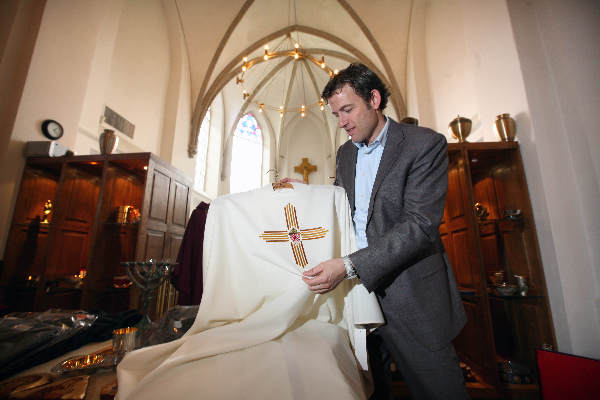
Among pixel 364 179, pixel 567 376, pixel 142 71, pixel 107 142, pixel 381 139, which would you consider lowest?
pixel 567 376

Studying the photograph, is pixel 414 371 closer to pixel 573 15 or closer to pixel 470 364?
pixel 470 364

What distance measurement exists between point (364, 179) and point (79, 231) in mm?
3926

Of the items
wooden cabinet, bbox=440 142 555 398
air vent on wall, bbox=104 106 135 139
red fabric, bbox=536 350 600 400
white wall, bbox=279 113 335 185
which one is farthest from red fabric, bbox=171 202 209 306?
white wall, bbox=279 113 335 185

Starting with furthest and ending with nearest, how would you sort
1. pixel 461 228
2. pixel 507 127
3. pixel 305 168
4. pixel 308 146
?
pixel 308 146 → pixel 305 168 → pixel 461 228 → pixel 507 127

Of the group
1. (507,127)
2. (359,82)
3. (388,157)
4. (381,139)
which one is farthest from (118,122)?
(507,127)

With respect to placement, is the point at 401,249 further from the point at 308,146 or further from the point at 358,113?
the point at 308,146

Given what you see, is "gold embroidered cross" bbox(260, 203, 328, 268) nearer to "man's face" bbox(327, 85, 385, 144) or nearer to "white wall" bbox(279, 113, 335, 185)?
"man's face" bbox(327, 85, 385, 144)

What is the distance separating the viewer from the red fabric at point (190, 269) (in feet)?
8.84

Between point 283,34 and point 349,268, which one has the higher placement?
point 283,34

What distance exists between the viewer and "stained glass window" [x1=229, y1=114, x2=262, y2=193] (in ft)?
32.5

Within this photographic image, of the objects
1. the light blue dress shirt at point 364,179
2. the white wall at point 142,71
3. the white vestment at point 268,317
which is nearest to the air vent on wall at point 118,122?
the white wall at point 142,71

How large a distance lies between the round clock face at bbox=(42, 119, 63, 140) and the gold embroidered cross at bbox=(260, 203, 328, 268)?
12.3 feet

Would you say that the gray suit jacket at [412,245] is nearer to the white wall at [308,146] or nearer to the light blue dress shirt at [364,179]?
the light blue dress shirt at [364,179]

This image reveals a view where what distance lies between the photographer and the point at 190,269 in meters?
2.73
